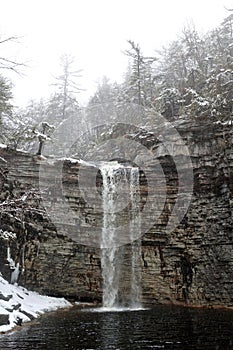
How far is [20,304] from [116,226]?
7.82 metres

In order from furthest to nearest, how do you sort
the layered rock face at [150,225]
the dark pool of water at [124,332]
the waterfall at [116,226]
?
the waterfall at [116,226], the layered rock face at [150,225], the dark pool of water at [124,332]

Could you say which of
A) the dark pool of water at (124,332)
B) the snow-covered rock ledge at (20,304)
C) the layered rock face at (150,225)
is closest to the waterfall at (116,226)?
the layered rock face at (150,225)

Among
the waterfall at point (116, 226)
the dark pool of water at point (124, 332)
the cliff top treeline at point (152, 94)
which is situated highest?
the cliff top treeline at point (152, 94)

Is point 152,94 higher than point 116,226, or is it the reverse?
point 152,94

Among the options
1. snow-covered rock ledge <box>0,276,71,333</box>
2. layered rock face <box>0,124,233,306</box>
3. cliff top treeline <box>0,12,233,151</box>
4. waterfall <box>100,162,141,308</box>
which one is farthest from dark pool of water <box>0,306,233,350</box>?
cliff top treeline <box>0,12,233,151</box>

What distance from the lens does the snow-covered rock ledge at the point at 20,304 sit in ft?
38.3

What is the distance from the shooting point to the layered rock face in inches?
721

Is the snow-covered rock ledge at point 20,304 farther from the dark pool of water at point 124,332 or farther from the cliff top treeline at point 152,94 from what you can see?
the cliff top treeline at point 152,94

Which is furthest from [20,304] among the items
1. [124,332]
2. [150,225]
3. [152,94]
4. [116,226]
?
[152,94]

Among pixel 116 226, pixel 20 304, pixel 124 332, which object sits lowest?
pixel 124 332

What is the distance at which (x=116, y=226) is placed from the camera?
20531 mm

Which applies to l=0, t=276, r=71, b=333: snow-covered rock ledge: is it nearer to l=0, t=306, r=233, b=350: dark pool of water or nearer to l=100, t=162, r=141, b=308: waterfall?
l=0, t=306, r=233, b=350: dark pool of water

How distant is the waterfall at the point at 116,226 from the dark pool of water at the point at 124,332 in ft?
14.2

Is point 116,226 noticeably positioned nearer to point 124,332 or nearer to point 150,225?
point 150,225
